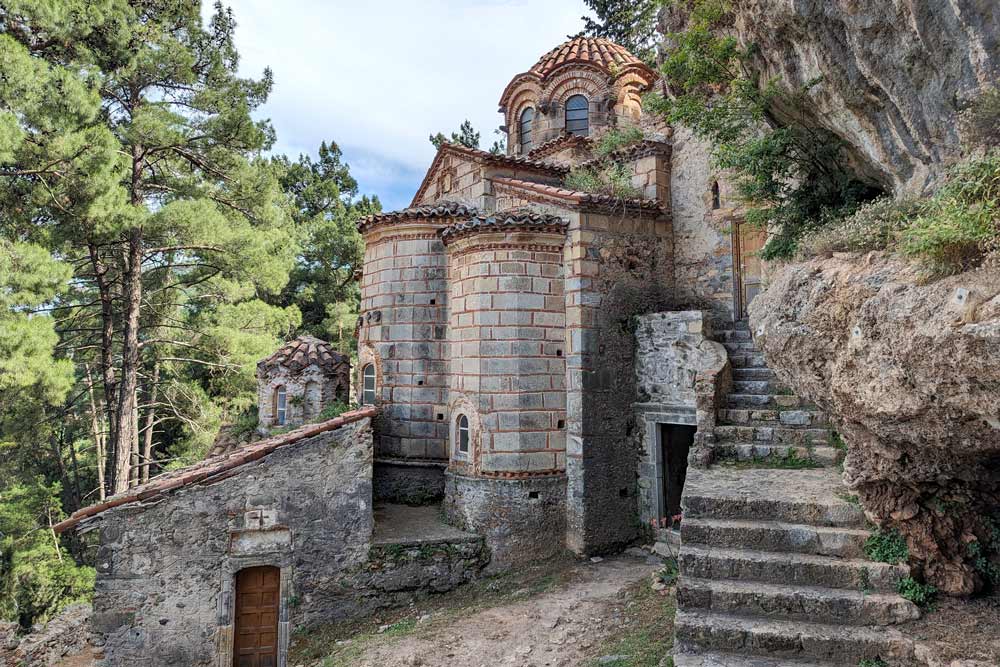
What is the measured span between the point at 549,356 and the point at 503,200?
3.21m

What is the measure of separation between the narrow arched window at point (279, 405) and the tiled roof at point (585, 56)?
30.6 ft

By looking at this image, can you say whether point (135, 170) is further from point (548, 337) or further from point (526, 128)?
point (548, 337)

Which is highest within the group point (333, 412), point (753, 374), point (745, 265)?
point (745, 265)

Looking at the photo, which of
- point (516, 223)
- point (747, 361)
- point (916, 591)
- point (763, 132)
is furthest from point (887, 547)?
point (516, 223)

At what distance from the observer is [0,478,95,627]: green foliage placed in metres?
15.8

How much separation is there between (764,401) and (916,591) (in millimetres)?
3538

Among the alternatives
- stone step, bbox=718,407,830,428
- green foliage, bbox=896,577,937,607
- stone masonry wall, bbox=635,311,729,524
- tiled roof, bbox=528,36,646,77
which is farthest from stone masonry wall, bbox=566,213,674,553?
tiled roof, bbox=528,36,646,77

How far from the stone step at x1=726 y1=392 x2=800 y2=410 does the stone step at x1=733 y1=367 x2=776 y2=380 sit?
44cm

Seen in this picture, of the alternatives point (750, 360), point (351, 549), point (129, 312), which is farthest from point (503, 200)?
point (129, 312)

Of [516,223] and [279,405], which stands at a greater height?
[516,223]

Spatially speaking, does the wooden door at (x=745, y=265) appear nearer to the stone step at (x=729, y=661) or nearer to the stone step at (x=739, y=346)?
the stone step at (x=739, y=346)

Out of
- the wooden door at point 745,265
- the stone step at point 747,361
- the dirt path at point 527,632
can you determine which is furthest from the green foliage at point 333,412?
the wooden door at point 745,265

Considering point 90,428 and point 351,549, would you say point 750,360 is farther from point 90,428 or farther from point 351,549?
point 90,428

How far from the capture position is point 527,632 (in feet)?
22.9
